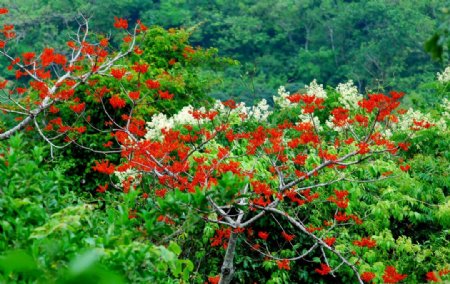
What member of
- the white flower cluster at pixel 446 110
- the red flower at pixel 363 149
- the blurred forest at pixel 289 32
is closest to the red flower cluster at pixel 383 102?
the red flower at pixel 363 149

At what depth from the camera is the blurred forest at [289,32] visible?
34.5m

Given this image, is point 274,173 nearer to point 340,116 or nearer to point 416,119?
point 340,116

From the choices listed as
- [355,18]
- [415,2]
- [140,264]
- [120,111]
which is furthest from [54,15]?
[140,264]

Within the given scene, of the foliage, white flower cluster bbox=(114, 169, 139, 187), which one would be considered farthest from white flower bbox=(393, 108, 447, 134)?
the foliage

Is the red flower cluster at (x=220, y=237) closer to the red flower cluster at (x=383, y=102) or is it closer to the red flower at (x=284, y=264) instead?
the red flower at (x=284, y=264)

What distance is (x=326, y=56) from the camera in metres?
36.8

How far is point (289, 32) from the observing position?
39812 millimetres

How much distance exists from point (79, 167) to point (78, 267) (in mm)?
8733

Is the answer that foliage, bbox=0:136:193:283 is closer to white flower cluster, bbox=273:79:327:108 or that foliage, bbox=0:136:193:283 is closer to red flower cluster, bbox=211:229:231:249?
red flower cluster, bbox=211:229:231:249

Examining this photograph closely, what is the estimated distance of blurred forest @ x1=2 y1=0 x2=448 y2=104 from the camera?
1358 inches

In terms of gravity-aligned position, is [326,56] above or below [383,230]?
below

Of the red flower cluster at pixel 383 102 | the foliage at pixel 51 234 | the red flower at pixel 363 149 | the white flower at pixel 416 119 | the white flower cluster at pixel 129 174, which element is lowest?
the white flower at pixel 416 119

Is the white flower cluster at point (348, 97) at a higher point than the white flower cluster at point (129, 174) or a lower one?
lower

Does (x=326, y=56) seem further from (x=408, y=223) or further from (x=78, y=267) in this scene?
(x=78, y=267)
